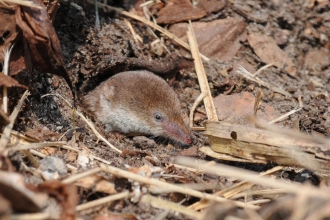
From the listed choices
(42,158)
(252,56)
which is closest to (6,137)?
(42,158)

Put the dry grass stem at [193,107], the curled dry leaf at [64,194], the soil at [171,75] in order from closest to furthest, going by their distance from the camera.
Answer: the curled dry leaf at [64,194] < the soil at [171,75] < the dry grass stem at [193,107]

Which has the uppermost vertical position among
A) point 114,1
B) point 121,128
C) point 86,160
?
point 114,1

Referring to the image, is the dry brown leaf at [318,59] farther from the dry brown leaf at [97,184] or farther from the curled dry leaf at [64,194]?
the curled dry leaf at [64,194]

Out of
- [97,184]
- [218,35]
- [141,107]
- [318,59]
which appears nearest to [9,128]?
[97,184]

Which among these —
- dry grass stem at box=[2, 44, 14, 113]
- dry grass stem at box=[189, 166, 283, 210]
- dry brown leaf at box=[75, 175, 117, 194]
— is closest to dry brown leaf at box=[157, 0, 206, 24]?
dry grass stem at box=[2, 44, 14, 113]

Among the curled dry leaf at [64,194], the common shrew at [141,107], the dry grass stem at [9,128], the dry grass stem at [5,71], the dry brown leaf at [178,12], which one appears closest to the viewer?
the curled dry leaf at [64,194]

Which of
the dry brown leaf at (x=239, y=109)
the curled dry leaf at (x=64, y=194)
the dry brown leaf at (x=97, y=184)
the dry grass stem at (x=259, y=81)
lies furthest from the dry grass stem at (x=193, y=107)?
the curled dry leaf at (x=64, y=194)

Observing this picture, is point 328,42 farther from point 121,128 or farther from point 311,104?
point 121,128

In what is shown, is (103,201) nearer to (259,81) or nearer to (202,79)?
(202,79)
